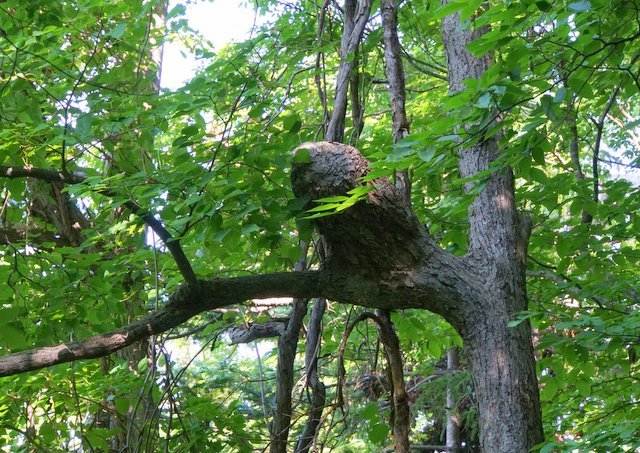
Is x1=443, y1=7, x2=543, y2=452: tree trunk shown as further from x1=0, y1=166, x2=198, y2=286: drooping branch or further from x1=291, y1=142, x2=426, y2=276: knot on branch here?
x1=0, y1=166, x2=198, y2=286: drooping branch

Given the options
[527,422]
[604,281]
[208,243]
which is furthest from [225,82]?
[604,281]

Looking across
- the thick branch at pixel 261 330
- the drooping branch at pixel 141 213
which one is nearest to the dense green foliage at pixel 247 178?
the drooping branch at pixel 141 213

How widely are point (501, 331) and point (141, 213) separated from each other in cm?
130

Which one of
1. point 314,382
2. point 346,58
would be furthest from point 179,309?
point 346,58

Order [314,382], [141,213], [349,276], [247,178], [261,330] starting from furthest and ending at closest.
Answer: [261,330]
[314,382]
[247,178]
[349,276]
[141,213]

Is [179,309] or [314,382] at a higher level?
[179,309]

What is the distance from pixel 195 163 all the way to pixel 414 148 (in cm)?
94

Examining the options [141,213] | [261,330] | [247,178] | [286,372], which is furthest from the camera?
[261,330]

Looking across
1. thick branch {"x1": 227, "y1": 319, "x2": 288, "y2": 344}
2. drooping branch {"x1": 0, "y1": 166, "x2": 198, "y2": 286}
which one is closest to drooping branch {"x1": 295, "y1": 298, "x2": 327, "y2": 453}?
thick branch {"x1": 227, "y1": 319, "x2": 288, "y2": 344}

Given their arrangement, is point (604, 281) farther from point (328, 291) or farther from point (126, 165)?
point (126, 165)

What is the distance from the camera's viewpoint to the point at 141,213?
2.10 meters

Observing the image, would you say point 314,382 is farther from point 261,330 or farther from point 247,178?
point 247,178

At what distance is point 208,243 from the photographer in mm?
2707

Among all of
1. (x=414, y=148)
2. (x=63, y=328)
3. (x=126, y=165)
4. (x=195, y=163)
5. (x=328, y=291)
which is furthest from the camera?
(x=126, y=165)
